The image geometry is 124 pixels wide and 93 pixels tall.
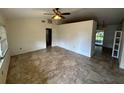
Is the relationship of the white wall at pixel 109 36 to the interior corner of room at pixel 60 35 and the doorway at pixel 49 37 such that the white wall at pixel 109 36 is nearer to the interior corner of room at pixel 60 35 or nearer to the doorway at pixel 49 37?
the interior corner of room at pixel 60 35

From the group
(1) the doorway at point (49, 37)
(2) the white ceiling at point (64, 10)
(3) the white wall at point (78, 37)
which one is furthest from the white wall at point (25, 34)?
(3) the white wall at point (78, 37)

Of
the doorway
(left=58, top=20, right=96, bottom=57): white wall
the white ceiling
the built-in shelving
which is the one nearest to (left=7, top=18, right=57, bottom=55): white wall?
the doorway

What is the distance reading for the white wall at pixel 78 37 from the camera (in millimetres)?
5102

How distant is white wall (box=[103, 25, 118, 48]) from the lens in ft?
25.1

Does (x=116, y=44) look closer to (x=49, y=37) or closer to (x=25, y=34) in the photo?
(x=49, y=37)

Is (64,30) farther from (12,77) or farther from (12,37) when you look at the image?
(12,77)

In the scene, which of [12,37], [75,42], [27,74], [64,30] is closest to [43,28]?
[64,30]

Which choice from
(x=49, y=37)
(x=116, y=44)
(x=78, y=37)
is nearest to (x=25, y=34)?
(x=49, y=37)

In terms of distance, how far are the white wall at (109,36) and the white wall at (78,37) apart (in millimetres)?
3546

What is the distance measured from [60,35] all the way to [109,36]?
4.63 m

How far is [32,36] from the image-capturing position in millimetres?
6355

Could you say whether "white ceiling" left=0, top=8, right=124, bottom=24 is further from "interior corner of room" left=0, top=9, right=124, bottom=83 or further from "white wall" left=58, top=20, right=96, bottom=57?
"white wall" left=58, top=20, right=96, bottom=57

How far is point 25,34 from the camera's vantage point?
5.91 meters
